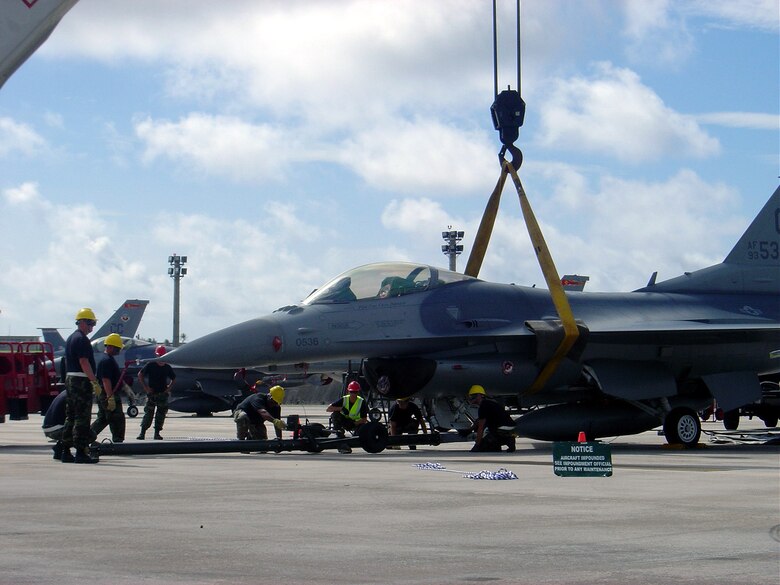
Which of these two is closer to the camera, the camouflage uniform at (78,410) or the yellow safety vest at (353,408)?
the camouflage uniform at (78,410)

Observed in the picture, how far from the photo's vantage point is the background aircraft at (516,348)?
16.6 meters

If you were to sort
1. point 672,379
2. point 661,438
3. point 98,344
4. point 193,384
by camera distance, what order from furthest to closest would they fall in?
point 98,344 → point 193,384 → point 661,438 → point 672,379

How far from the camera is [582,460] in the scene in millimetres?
11133

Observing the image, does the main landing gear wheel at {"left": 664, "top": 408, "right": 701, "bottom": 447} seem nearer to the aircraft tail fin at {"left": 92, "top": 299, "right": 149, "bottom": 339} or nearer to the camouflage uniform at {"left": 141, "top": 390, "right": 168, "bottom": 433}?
the camouflage uniform at {"left": 141, "top": 390, "right": 168, "bottom": 433}

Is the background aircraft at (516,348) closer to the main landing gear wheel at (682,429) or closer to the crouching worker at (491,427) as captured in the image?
the main landing gear wheel at (682,429)

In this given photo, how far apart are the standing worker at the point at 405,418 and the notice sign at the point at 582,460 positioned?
6.64 m

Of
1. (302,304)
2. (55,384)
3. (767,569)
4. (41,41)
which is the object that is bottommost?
(767,569)

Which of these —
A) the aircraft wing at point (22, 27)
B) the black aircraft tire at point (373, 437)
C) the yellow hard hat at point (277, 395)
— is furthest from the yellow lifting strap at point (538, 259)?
the aircraft wing at point (22, 27)

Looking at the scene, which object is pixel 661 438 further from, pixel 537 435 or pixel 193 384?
pixel 193 384

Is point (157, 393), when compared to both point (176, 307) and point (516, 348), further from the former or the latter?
point (176, 307)

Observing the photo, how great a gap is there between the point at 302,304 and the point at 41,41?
30.4ft

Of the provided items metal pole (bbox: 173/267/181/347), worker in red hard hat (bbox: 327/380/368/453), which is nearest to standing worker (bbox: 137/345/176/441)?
worker in red hard hat (bbox: 327/380/368/453)

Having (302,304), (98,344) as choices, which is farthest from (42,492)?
(98,344)

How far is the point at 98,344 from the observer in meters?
40.7
